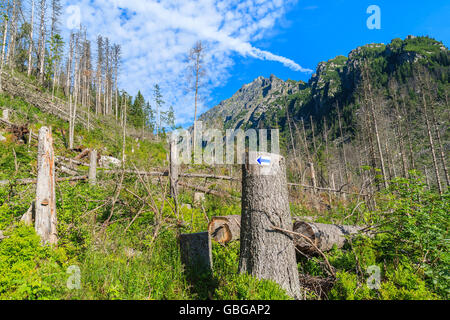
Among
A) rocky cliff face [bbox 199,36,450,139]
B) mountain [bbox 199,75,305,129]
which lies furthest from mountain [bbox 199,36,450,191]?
mountain [bbox 199,75,305,129]

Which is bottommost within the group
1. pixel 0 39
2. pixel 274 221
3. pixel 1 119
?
pixel 274 221

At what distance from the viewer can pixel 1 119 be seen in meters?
12.7

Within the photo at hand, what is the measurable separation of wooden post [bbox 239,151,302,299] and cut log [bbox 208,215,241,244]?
1825 mm

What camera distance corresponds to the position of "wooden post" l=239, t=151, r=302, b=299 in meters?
2.99

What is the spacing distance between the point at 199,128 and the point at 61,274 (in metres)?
21.7

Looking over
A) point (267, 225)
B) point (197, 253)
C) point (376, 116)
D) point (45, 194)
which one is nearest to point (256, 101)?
point (376, 116)

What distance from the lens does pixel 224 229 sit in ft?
16.7

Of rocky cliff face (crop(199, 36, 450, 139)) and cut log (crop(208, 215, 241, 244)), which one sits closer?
cut log (crop(208, 215, 241, 244))

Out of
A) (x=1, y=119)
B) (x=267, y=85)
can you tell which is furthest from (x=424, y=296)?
(x=267, y=85)

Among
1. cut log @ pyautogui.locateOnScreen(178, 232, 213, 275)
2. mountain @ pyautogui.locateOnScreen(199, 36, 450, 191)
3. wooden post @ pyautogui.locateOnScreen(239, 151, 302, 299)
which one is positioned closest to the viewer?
wooden post @ pyautogui.locateOnScreen(239, 151, 302, 299)

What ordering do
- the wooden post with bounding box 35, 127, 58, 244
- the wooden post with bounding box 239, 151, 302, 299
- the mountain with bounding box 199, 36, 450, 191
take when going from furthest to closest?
the mountain with bounding box 199, 36, 450, 191, the wooden post with bounding box 35, 127, 58, 244, the wooden post with bounding box 239, 151, 302, 299

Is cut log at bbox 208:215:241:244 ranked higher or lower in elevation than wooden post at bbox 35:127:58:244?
lower

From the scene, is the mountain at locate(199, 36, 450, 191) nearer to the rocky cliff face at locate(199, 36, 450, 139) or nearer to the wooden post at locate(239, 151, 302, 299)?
the rocky cliff face at locate(199, 36, 450, 139)
